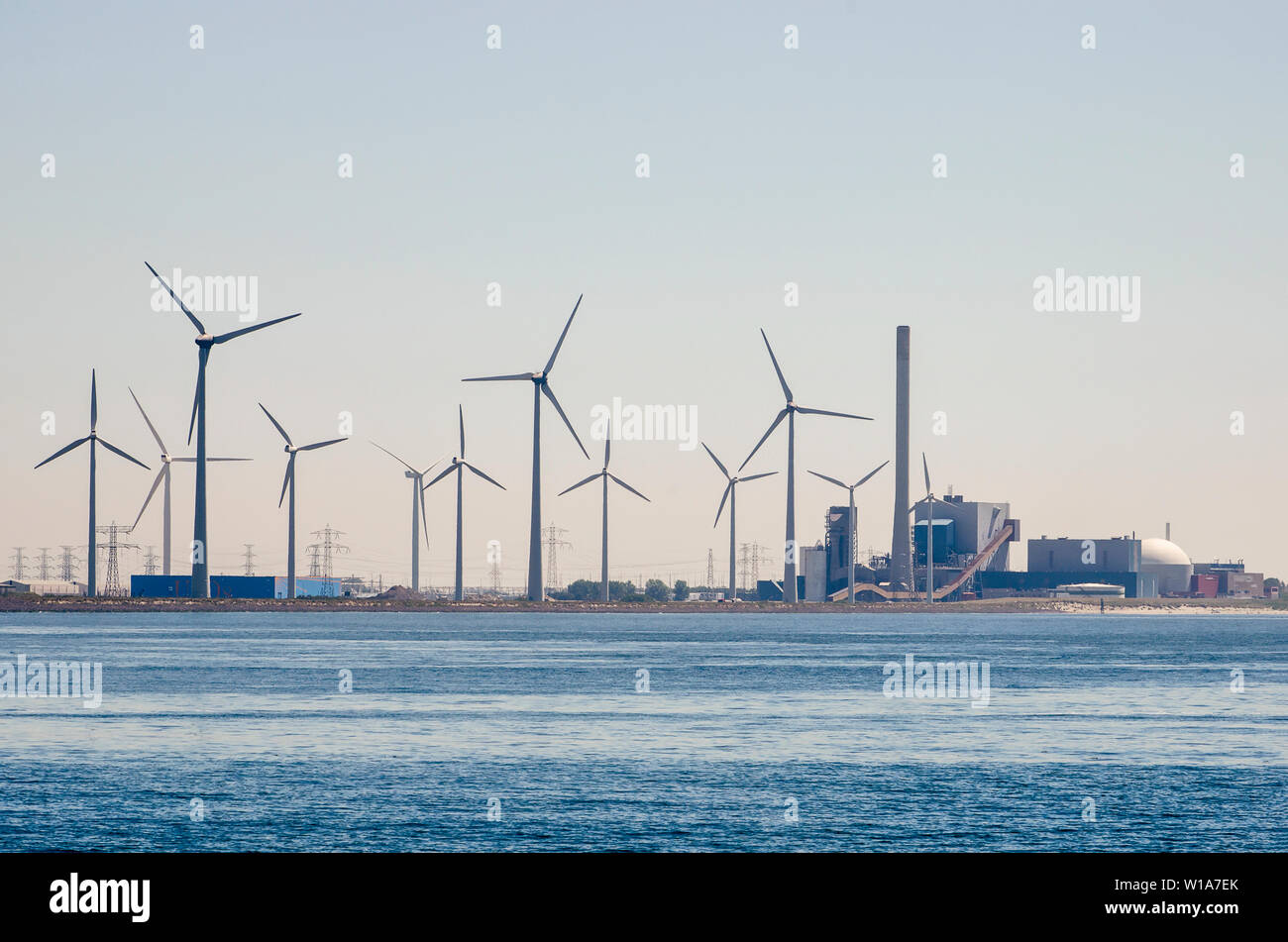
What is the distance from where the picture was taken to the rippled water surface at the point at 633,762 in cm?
4003

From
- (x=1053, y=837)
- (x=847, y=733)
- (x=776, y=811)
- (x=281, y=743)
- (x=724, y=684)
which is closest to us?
(x=1053, y=837)

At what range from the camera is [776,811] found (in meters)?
43.6

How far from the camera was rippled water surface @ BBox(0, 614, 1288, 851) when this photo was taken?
40.0 metres

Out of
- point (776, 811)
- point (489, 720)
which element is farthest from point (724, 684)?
point (776, 811)

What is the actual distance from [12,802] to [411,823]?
12.4 m

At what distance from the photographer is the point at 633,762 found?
2163 inches
